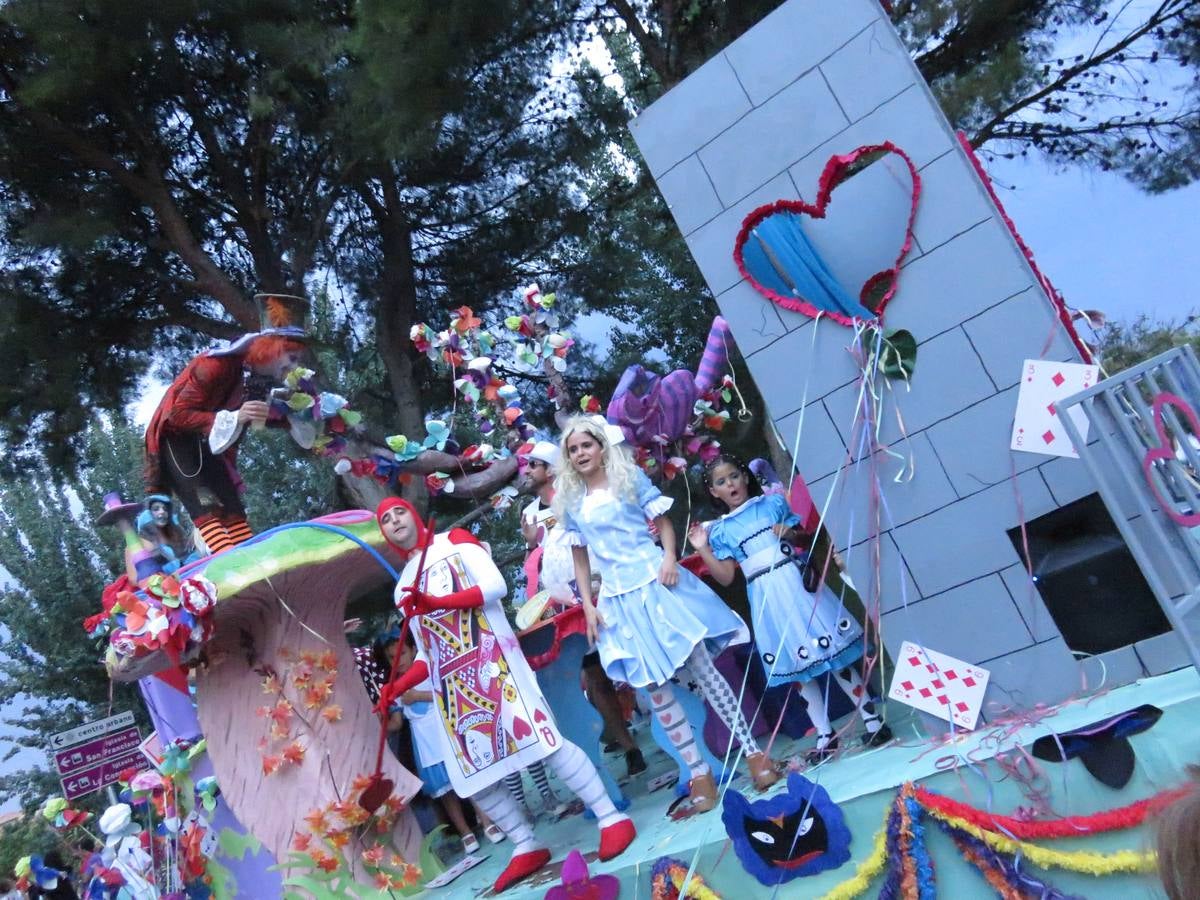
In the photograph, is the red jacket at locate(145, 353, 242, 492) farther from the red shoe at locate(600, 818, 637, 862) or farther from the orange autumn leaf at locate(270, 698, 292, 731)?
the red shoe at locate(600, 818, 637, 862)

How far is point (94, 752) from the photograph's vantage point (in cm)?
767

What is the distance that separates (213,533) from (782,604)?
2.61 meters

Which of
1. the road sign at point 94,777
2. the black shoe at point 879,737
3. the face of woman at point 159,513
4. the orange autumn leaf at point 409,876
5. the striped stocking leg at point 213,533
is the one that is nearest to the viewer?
the black shoe at point 879,737

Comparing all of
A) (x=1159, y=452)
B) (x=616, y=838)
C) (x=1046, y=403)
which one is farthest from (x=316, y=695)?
(x=1159, y=452)

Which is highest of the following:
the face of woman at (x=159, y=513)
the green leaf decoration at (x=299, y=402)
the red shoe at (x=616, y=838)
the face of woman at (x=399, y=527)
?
the green leaf decoration at (x=299, y=402)

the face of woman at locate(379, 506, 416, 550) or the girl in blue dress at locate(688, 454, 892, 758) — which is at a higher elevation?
the face of woman at locate(379, 506, 416, 550)

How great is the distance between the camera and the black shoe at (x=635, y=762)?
5.41 m

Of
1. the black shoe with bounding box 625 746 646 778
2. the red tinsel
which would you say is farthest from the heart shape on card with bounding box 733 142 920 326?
the black shoe with bounding box 625 746 646 778

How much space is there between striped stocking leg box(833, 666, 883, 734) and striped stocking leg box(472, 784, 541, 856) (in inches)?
52.3

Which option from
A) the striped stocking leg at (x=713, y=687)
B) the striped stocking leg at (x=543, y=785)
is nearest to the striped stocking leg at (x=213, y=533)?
the striped stocking leg at (x=543, y=785)

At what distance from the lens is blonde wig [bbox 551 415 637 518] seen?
401cm

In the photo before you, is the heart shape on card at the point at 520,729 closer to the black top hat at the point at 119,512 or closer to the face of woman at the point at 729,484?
the face of woman at the point at 729,484

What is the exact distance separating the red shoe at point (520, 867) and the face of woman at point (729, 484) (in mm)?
1551

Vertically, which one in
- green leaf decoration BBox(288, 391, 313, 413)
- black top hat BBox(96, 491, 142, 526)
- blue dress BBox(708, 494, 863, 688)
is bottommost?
blue dress BBox(708, 494, 863, 688)
